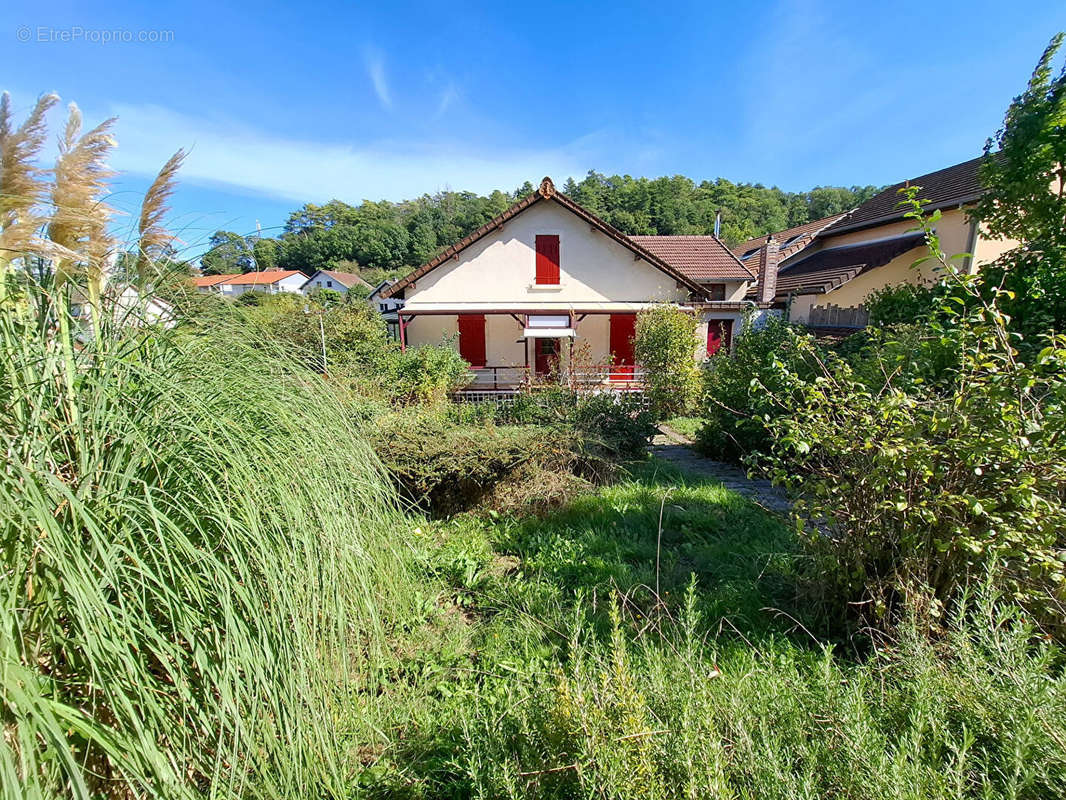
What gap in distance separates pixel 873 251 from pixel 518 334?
15488mm

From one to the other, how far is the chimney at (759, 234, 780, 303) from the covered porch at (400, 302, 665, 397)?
6.67m

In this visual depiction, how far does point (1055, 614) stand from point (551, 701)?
8.57 feet

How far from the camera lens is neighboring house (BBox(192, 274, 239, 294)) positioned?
2.32 meters

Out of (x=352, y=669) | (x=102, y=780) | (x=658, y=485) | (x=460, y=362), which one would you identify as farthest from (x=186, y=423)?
(x=460, y=362)

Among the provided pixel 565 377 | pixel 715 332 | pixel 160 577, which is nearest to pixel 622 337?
pixel 715 332

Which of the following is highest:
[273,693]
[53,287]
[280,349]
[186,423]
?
[53,287]

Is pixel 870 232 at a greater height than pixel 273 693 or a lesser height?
greater

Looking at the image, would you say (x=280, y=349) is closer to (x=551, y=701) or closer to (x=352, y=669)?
(x=352, y=669)

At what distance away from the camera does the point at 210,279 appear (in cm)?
239

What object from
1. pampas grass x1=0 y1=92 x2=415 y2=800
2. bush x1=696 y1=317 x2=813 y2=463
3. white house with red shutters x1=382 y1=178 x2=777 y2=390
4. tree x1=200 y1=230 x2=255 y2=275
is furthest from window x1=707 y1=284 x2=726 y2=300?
pampas grass x1=0 y1=92 x2=415 y2=800

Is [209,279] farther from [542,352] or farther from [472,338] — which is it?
[472,338]

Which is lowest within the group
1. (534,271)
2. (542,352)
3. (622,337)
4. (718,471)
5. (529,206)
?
(718,471)

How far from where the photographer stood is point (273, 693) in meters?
1.36

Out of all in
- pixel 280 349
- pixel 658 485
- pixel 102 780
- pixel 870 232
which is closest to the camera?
pixel 102 780
